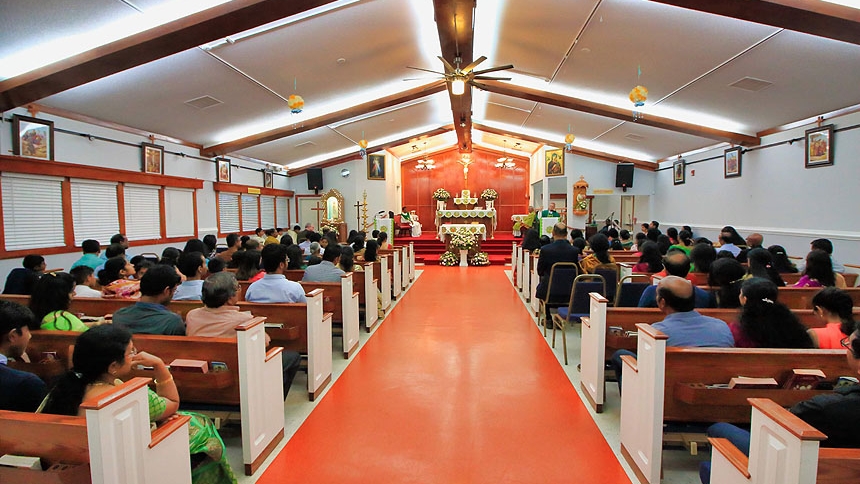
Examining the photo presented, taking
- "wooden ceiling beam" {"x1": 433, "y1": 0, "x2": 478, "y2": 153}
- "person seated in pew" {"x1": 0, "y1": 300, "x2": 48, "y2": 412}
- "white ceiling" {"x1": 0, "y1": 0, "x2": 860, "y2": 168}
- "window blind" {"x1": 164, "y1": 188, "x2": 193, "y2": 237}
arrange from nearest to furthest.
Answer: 1. "person seated in pew" {"x1": 0, "y1": 300, "x2": 48, "y2": 412}
2. "white ceiling" {"x1": 0, "y1": 0, "x2": 860, "y2": 168}
3. "wooden ceiling beam" {"x1": 433, "y1": 0, "x2": 478, "y2": 153}
4. "window blind" {"x1": 164, "y1": 188, "x2": 193, "y2": 237}

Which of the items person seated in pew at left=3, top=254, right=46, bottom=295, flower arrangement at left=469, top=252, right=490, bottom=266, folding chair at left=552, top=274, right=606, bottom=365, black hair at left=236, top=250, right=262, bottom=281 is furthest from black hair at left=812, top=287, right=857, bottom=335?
flower arrangement at left=469, top=252, right=490, bottom=266

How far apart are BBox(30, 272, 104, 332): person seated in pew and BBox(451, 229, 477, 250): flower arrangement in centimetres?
912

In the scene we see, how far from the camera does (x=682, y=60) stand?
5711 mm

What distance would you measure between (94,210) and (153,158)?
60.8 inches

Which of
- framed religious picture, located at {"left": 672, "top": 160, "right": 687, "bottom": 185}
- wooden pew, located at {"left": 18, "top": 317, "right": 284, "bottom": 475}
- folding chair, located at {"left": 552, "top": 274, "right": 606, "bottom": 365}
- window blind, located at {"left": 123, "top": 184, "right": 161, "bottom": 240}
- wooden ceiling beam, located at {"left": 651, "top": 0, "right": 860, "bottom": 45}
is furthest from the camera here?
framed religious picture, located at {"left": 672, "top": 160, "right": 687, "bottom": 185}

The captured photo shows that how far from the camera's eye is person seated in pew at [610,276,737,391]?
2305 mm

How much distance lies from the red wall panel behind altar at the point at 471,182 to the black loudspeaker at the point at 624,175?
471 centimetres

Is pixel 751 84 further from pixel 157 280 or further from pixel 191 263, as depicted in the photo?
pixel 157 280

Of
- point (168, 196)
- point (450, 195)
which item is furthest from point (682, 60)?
point (450, 195)

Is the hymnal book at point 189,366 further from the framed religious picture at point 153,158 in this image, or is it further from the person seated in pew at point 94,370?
A: the framed religious picture at point 153,158

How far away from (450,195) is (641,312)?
46.5ft

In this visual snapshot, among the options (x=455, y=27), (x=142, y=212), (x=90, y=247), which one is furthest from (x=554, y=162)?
(x=90, y=247)

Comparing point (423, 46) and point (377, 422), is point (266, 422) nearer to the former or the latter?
point (377, 422)

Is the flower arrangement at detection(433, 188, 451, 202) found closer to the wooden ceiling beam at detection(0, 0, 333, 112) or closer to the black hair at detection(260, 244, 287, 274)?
the wooden ceiling beam at detection(0, 0, 333, 112)
